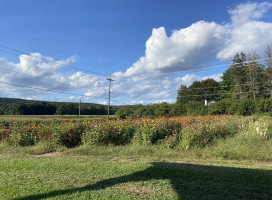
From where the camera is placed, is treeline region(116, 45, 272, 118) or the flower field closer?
the flower field

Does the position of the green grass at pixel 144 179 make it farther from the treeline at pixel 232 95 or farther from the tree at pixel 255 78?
the tree at pixel 255 78

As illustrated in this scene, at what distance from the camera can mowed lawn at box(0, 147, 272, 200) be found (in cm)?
307

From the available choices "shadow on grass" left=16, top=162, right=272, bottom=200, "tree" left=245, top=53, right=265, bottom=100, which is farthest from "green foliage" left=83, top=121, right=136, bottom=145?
"tree" left=245, top=53, right=265, bottom=100

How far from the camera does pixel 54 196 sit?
9.86 ft

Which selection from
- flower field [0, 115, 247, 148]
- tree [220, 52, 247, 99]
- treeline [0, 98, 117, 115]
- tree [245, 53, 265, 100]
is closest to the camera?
flower field [0, 115, 247, 148]

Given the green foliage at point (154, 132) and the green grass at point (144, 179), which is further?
the green foliage at point (154, 132)

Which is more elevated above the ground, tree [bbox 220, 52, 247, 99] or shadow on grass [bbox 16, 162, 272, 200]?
tree [bbox 220, 52, 247, 99]

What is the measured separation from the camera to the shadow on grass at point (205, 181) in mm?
3072

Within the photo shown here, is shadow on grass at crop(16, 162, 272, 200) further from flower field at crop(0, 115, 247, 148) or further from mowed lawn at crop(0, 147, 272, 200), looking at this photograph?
flower field at crop(0, 115, 247, 148)

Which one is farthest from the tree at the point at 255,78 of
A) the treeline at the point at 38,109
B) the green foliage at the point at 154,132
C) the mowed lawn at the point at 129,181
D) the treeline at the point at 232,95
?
the mowed lawn at the point at 129,181

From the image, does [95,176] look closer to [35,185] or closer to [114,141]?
[35,185]

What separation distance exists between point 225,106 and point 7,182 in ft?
75.6

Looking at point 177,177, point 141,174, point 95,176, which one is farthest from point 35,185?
point 177,177

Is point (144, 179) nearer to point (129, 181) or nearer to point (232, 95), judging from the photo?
point (129, 181)
